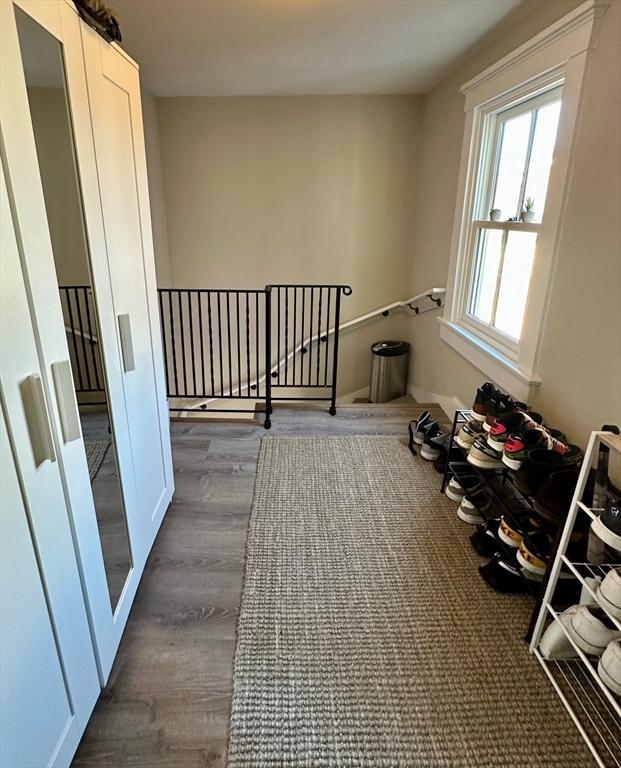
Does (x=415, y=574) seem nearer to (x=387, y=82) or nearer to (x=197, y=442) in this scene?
(x=197, y=442)

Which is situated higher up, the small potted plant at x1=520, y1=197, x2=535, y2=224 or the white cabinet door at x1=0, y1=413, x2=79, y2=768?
the small potted plant at x1=520, y1=197, x2=535, y2=224

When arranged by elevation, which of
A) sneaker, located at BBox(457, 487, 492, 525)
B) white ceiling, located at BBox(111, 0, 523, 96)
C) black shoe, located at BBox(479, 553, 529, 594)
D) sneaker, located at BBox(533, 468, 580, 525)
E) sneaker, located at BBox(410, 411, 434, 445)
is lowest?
black shoe, located at BBox(479, 553, 529, 594)

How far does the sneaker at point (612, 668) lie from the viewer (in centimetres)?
115

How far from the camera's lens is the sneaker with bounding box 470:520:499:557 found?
1942 millimetres

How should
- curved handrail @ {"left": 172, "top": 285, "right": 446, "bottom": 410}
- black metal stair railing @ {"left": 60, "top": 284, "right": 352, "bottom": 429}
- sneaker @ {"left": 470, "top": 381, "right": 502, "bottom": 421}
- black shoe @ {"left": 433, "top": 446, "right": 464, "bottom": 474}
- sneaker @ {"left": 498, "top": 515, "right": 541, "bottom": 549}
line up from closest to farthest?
sneaker @ {"left": 498, "top": 515, "right": 541, "bottom": 549} < sneaker @ {"left": 470, "top": 381, "right": 502, "bottom": 421} < black shoe @ {"left": 433, "top": 446, "right": 464, "bottom": 474} < curved handrail @ {"left": 172, "top": 285, "right": 446, "bottom": 410} < black metal stair railing @ {"left": 60, "top": 284, "right": 352, "bottom": 429}

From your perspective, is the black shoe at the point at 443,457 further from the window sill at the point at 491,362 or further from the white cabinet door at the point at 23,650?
the white cabinet door at the point at 23,650

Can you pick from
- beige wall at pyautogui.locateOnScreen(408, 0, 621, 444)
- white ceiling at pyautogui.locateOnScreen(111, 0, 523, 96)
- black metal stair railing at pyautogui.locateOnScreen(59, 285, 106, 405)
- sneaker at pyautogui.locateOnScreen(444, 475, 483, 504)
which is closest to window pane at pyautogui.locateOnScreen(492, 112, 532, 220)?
beige wall at pyautogui.locateOnScreen(408, 0, 621, 444)

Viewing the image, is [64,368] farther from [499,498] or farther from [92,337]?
[499,498]

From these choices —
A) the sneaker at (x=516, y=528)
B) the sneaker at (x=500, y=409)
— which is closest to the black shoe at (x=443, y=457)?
the sneaker at (x=500, y=409)

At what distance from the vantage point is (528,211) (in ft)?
7.75

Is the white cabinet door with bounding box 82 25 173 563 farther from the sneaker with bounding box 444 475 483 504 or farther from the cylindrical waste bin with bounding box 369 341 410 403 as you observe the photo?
the cylindrical waste bin with bounding box 369 341 410 403

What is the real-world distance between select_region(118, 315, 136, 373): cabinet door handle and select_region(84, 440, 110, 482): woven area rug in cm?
30

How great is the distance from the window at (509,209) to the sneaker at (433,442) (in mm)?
643

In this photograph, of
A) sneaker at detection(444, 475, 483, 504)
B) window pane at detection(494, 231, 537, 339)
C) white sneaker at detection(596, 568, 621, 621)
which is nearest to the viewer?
white sneaker at detection(596, 568, 621, 621)
